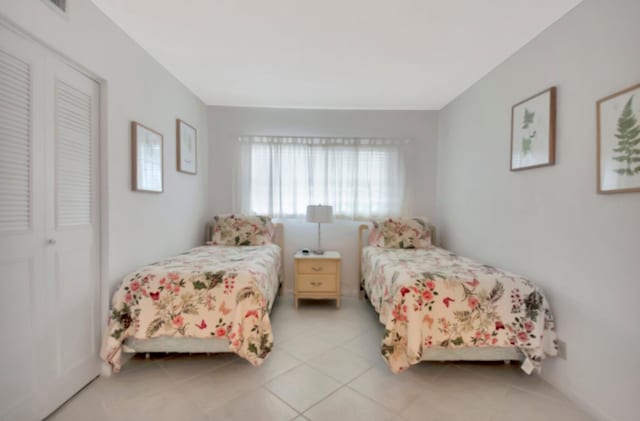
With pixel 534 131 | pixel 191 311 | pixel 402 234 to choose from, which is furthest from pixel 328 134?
pixel 191 311

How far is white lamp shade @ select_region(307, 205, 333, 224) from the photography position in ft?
11.0

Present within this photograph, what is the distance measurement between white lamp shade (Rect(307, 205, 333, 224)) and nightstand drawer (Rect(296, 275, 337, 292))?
61 cm

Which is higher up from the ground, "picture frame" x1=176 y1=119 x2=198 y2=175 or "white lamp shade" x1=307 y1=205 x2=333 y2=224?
"picture frame" x1=176 y1=119 x2=198 y2=175

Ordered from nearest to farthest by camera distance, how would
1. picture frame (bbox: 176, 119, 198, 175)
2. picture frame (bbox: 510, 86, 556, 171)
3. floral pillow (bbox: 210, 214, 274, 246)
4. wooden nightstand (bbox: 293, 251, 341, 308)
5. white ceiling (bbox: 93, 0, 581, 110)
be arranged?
white ceiling (bbox: 93, 0, 581, 110), picture frame (bbox: 510, 86, 556, 171), picture frame (bbox: 176, 119, 198, 175), wooden nightstand (bbox: 293, 251, 341, 308), floral pillow (bbox: 210, 214, 274, 246)

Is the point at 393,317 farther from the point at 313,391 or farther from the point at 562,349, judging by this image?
the point at 562,349

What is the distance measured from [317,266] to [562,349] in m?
2.05

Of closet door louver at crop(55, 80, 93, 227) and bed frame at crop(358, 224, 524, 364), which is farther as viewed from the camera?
bed frame at crop(358, 224, 524, 364)

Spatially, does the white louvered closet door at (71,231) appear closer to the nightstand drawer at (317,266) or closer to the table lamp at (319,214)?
the nightstand drawer at (317,266)

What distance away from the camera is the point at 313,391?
180 centimetres

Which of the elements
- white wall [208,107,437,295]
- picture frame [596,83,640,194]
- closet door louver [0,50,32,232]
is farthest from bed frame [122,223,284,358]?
picture frame [596,83,640,194]

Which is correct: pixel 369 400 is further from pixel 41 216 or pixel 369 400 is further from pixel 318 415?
pixel 41 216

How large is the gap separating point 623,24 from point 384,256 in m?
2.13

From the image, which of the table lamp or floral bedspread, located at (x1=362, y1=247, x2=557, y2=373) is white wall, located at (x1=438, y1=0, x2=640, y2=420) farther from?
the table lamp

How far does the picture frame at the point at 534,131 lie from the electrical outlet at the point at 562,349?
1.12 meters
